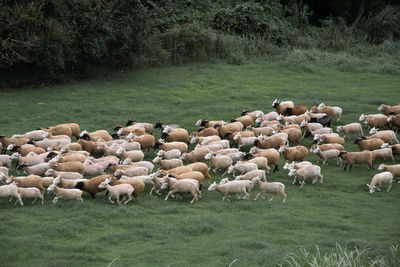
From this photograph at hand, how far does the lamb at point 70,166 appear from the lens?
16031 millimetres

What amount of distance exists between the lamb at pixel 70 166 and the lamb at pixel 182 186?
2981mm

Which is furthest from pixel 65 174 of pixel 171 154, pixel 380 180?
pixel 380 180

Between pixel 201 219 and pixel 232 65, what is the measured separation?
21.2m

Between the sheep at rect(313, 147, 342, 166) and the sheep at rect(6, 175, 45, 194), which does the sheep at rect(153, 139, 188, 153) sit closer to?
the sheep at rect(313, 147, 342, 166)

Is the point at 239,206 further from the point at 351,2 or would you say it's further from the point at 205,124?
the point at 351,2

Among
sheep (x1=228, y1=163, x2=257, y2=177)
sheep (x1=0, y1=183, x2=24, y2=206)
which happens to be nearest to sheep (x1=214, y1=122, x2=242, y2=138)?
sheep (x1=228, y1=163, x2=257, y2=177)

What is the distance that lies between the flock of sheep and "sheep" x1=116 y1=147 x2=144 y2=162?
0.11ft

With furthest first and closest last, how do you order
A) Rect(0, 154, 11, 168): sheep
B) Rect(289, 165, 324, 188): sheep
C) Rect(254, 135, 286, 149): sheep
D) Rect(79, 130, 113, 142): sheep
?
Rect(79, 130, 113, 142): sheep
Rect(254, 135, 286, 149): sheep
Rect(0, 154, 11, 168): sheep
Rect(289, 165, 324, 188): sheep

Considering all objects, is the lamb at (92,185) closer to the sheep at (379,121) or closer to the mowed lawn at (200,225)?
the mowed lawn at (200,225)

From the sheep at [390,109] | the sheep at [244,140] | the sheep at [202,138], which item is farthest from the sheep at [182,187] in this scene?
the sheep at [390,109]

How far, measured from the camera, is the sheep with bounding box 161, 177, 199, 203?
14594mm

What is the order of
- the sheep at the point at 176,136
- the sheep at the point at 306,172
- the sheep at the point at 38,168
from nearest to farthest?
the sheep at the point at 306,172 < the sheep at the point at 38,168 < the sheep at the point at 176,136

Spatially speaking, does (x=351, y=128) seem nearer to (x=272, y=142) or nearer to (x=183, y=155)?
(x=272, y=142)

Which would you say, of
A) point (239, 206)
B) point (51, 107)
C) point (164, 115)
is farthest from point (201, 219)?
point (51, 107)
